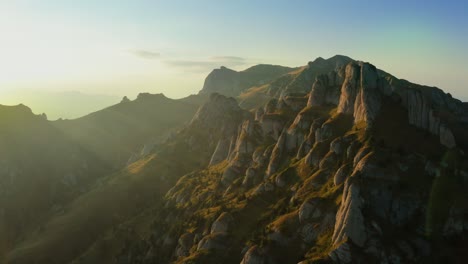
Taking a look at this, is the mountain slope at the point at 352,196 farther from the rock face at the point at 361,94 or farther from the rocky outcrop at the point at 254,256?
the rock face at the point at 361,94

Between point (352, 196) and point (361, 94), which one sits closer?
point (352, 196)

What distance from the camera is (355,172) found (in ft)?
440

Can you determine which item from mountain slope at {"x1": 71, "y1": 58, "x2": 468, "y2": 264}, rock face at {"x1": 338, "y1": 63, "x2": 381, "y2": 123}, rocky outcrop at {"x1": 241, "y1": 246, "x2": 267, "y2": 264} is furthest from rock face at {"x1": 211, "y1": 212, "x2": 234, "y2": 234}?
rock face at {"x1": 338, "y1": 63, "x2": 381, "y2": 123}

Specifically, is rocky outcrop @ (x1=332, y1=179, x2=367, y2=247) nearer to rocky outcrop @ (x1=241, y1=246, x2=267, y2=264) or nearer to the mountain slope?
the mountain slope

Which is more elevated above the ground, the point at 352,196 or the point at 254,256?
the point at 352,196

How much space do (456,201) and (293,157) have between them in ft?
253

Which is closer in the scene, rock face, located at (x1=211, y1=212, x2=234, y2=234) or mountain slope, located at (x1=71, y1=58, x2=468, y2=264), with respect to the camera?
mountain slope, located at (x1=71, y1=58, x2=468, y2=264)

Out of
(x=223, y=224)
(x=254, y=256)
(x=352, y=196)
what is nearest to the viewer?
(x=352, y=196)

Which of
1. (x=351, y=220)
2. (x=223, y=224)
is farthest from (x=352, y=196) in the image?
(x=223, y=224)

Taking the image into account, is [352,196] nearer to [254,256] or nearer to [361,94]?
[254,256]

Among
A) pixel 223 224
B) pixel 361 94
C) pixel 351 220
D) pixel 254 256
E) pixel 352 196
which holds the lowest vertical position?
pixel 254 256

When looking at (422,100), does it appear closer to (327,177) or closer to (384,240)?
(327,177)

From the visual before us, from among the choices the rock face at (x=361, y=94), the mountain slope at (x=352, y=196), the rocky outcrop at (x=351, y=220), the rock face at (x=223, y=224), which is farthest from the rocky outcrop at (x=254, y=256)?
the rock face at (x=361, y=94)

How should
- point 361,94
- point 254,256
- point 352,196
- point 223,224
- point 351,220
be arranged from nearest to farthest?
point 351,220 < point 352,196 < point 254,256 < point 223,224 < point 361,94
